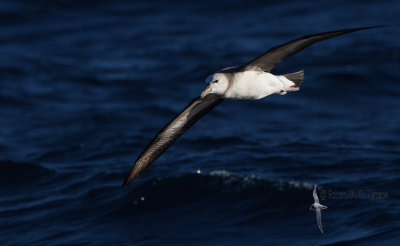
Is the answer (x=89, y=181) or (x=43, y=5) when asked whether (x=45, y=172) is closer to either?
(x=89, y=181)

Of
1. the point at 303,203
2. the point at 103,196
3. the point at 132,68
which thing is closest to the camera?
the point at 303,203

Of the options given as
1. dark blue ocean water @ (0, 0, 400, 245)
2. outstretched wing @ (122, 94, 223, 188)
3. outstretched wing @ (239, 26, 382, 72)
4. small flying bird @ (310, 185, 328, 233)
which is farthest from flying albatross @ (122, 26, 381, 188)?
dark blue ocean water @ (0, 0, 400, 245)

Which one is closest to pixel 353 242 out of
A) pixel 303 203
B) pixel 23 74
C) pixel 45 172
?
pixel 303 203

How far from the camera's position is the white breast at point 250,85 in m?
8.65

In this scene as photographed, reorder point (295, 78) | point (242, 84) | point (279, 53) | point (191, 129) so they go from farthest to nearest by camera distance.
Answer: point (191, 129)
point (295, 78)
point (242, 84)
point (279, 53)

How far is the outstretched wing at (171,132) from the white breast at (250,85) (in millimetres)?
982

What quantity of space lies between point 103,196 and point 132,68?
25.2 ft

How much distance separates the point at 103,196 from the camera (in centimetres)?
1195

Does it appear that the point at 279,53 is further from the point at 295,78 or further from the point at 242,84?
the point at 295,78

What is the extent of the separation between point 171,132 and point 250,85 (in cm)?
176

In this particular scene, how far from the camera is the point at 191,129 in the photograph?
14.9 meters

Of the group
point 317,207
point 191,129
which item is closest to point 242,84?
point 317,207

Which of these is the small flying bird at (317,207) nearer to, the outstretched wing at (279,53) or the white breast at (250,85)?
the white breast at (250,85)

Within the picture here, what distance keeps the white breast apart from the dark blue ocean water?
238cm
